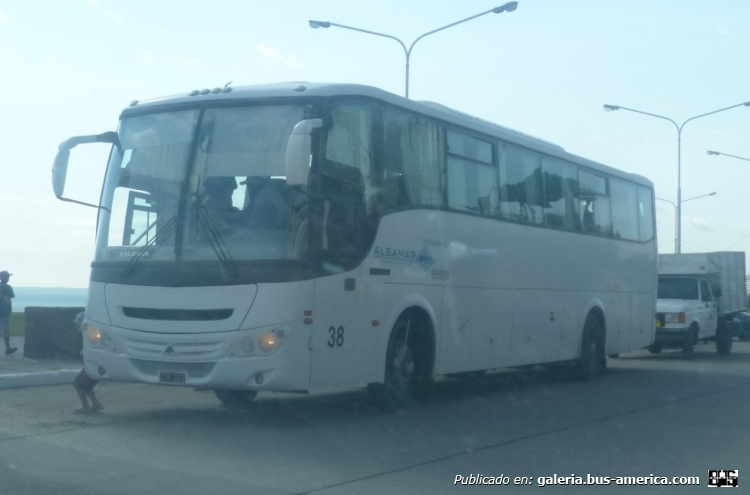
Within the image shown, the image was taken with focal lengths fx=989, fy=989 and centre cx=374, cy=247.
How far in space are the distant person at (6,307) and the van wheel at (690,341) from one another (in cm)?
1558

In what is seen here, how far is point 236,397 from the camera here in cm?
1212

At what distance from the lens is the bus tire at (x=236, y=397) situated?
1204cm

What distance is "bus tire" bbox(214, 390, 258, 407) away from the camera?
39.5 feet

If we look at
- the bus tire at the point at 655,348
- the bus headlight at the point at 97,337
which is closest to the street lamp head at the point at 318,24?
the bus tire at the point at 655,348

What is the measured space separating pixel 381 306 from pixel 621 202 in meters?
9.54

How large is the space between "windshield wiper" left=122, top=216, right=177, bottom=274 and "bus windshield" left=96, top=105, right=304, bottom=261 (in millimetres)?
11

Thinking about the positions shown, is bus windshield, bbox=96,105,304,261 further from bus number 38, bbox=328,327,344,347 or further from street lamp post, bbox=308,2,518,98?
street lamp post, bbox=308,2,518,98

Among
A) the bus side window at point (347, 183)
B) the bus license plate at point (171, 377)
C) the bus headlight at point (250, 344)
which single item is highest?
the bus side window at point (347, 183)

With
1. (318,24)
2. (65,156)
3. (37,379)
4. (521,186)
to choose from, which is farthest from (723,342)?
(65,156)

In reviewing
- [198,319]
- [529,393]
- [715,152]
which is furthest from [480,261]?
[715,152]

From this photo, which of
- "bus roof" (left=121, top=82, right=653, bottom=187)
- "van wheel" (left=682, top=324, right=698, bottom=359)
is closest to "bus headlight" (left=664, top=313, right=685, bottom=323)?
"van wheel" (left=682, top=324, right=698, bottom=359)

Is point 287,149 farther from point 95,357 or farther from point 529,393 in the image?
point 529,393

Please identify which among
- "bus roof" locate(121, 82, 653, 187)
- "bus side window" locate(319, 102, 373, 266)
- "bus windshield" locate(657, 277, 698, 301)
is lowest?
"bus windshield" locate(657, 277, 698, 301)

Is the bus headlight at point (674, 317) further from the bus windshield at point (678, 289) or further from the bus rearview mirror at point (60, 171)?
the bus rearview mirror at point (60, 171)
